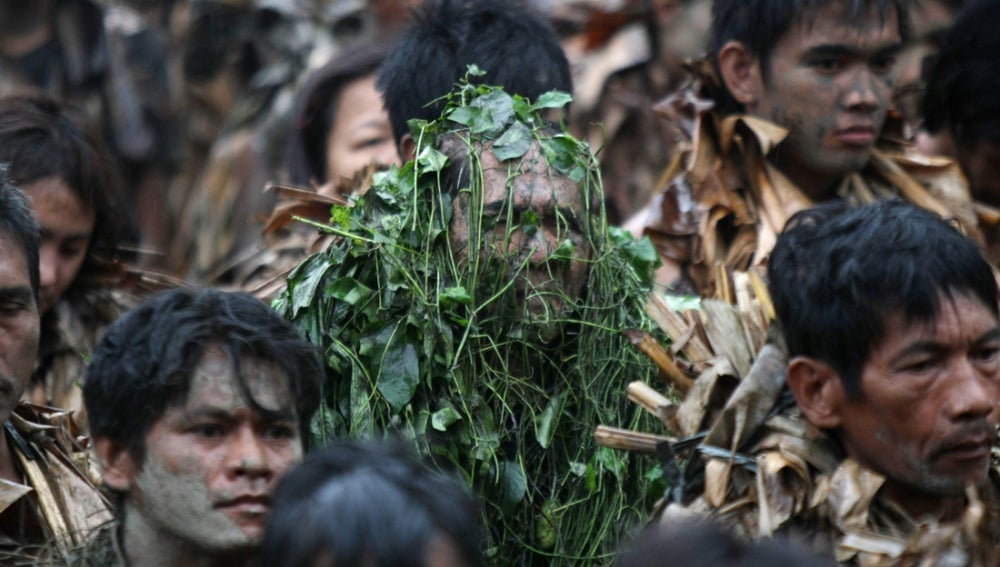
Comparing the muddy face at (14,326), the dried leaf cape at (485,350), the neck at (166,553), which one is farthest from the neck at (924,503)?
the muddy face at (14,326)

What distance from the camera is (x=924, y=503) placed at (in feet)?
12.4

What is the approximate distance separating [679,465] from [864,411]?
0.44 m

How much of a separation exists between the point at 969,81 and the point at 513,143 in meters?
2.31

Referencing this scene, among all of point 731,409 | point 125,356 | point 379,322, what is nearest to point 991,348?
point 731,409

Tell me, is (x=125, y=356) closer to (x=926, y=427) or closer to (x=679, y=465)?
(x=679, y=465)

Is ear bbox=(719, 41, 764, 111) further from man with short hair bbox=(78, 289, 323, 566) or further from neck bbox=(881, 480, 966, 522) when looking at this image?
man with short hair bbox=(78, 289, 323, 566)

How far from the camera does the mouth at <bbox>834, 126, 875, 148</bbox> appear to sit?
528 cm

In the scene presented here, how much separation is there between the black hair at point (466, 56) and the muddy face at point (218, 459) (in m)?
1.72

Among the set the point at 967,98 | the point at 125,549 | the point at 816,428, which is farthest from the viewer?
the point at 967,98

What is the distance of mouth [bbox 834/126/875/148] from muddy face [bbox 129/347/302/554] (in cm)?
231

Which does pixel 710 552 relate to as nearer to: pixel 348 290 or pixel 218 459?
pixel 218 459

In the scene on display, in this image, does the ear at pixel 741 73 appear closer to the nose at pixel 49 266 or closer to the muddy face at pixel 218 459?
the nose at pixel 49 266

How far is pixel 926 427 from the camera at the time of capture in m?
3.70

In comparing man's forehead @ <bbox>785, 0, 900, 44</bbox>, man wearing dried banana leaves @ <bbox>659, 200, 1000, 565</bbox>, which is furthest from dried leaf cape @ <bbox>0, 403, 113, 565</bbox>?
man's forehead @ <bbox>785, 0, 900, 44</bbox>
